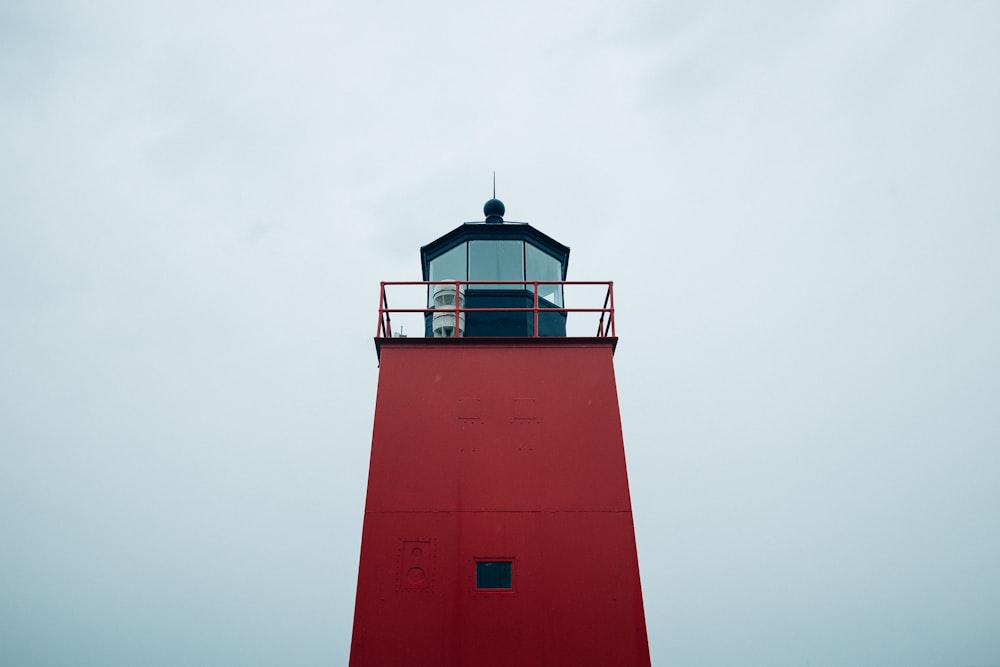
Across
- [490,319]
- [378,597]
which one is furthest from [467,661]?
[490,319]

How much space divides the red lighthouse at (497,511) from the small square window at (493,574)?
0.7 inches

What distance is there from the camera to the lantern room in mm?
10094

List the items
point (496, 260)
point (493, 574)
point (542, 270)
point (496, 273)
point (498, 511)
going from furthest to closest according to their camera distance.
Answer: point (542, 270)
point (496, 260)
point (496, 273)
point (498, 511)
point (493, 574)

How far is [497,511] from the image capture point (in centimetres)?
770

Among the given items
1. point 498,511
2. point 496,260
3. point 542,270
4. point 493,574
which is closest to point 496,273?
point 496,260

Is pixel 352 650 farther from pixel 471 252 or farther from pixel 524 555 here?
pixel 471 252

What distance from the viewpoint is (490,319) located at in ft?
33.1

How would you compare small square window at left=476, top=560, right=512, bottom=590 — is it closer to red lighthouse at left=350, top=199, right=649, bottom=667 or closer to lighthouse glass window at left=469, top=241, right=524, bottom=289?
red lighthouse at left=350, top=199, right=649, bottom=667

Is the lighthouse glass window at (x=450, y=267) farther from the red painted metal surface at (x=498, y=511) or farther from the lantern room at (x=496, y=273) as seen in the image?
the red painted metal surface at (x=498, y=511)

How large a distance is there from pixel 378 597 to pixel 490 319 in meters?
4.76

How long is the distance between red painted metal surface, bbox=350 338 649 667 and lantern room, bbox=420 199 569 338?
4.69 ft

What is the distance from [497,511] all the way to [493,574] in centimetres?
78

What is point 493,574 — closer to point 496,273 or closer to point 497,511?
point 497,511

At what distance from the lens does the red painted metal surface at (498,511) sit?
23.2 ft
